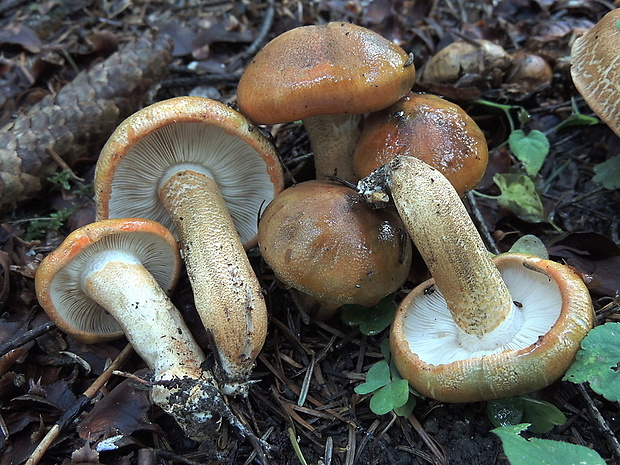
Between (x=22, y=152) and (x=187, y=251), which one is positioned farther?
(x=22, y=152)

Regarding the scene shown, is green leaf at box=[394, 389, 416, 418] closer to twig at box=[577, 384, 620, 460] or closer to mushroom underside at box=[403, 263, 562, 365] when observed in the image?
mushroom underside at box=[403, 263, 562, 365]

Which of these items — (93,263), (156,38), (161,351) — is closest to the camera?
(161,351)

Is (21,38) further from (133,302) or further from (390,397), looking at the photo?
(390,397)

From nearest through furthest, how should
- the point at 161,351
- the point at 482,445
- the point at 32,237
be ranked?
1. the point at 482,445
2. the point at 161,351
3. the point at 32,237

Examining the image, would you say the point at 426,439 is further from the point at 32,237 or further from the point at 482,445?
the point at 32,237

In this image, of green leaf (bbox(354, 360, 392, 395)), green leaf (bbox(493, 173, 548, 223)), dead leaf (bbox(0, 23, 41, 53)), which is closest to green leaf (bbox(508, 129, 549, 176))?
green leaf (bbox(493, 173, 548, 223))

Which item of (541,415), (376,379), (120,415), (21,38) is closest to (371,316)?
(376,379)

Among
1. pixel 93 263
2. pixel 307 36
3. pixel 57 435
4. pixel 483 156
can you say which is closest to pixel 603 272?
pixel 483 156
